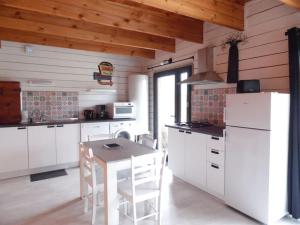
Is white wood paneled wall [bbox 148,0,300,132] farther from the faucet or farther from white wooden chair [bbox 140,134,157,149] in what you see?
the faucet

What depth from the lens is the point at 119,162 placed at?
81.3 inches

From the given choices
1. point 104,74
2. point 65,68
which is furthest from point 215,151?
point 65,68

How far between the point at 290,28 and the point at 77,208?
339 cm

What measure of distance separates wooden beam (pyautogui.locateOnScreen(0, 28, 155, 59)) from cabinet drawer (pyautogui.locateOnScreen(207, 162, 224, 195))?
305cm

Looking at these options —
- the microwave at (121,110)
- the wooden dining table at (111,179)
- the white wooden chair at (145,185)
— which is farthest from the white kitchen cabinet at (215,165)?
the microwave at (121,110)

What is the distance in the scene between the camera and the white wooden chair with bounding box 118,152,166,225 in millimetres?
1982

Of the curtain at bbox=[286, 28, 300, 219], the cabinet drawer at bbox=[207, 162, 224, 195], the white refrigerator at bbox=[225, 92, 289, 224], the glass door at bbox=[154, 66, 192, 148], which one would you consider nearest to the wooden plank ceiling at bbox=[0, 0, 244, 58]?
→ the glass door at bbox=[154, 66, 192, 148]

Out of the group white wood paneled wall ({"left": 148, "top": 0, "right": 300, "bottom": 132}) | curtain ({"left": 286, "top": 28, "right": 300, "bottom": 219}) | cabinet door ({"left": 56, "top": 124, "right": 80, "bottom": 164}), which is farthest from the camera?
cabinet door ({"left": 56, "top": 124, "right": 80, "bottom": 164})

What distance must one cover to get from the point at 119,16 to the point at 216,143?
224 centimetres

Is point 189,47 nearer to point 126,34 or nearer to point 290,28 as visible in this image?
point 126,34

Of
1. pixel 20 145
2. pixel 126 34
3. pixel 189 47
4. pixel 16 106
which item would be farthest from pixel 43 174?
pixel 189 47

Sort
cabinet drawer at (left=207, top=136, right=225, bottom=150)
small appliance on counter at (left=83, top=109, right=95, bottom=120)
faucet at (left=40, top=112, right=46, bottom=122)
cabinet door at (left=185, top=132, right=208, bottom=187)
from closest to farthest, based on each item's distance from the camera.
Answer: cabinet drawer at (left=207, top=136, right=225, bottom=150), cabinet door at (left=185, top=132, right=208, bottom=187), faucet at (left=40, top=112, right=46, bottom=122), small appliance on counter at (left=83, top=109, right=95, bottom=120)

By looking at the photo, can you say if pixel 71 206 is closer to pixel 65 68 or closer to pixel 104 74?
pixel 65 68

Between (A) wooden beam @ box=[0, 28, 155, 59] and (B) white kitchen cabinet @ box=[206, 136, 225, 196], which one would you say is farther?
(A) wooden beam @ box=[0, 28, 155, 59]
